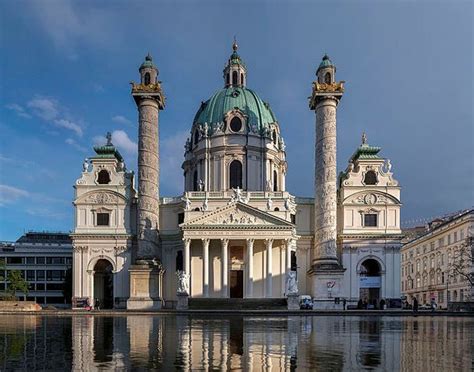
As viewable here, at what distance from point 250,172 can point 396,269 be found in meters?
22.6

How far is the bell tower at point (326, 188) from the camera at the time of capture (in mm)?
59344

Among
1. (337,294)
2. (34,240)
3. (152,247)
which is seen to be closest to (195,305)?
(152,247)

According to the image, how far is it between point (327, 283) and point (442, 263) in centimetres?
3347

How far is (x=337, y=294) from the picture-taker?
58938mm

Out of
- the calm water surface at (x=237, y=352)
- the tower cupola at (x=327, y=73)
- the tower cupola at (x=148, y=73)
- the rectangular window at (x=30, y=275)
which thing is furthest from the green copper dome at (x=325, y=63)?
the rectangular window at (x=30, y=275)

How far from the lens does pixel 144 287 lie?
59.1m

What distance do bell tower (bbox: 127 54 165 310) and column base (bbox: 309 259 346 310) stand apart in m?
17.4

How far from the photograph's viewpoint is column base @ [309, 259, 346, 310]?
5854 cm

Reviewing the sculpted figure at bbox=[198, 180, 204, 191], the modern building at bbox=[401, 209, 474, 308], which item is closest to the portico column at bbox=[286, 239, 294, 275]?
the sculpted figure at bbox=[198, 180, 204, 191]

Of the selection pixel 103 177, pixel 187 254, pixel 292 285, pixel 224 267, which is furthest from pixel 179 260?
pixel 292 285

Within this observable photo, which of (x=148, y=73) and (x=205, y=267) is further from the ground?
(x=148, y=73)

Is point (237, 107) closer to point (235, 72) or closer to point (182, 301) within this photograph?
point (235, 72)

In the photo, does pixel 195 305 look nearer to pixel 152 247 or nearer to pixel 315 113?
pixel 152 247

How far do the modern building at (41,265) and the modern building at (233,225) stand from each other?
33461 millimetres
